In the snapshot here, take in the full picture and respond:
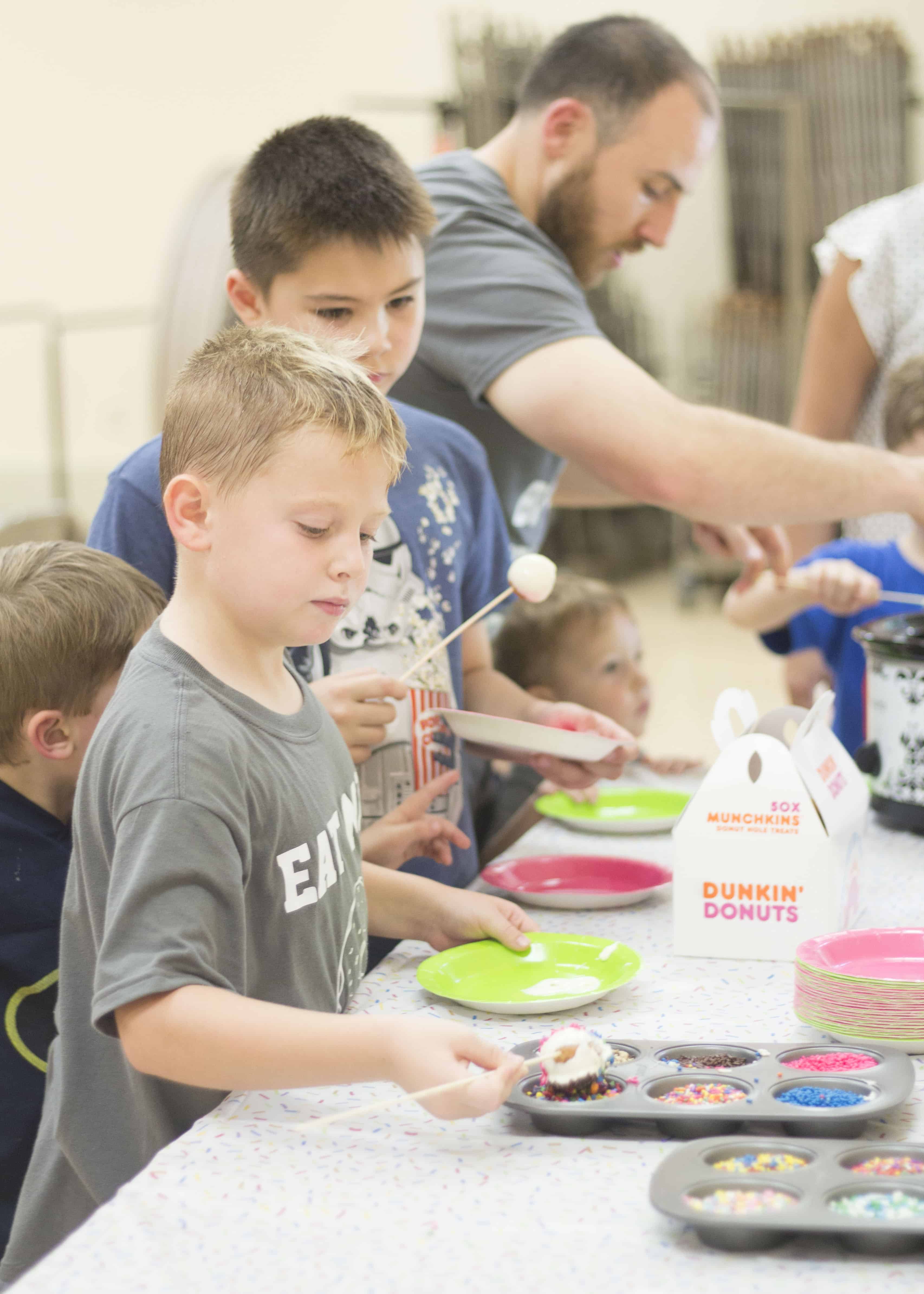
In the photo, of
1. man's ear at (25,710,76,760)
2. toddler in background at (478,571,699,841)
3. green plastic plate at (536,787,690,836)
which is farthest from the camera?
toddler in background at (478,571,699,841)

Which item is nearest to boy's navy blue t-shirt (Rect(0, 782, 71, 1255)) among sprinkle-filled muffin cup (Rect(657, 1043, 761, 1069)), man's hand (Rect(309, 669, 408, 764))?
man's hand (Rect(309, 669, 408, 764))

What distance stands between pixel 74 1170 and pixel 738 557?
4.32 feet

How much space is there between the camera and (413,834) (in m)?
1.19

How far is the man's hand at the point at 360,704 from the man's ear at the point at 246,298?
1.21ft

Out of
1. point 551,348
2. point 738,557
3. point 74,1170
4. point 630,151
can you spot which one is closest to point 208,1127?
point 74,1170

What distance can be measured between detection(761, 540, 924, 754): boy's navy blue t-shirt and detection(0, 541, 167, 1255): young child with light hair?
1138 mm

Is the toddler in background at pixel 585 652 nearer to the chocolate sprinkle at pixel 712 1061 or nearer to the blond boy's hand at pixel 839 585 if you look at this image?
the blond boy's hand at pixel 839 585

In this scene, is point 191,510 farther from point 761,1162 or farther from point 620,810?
point 620,810

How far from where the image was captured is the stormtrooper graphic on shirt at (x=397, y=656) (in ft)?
4.17

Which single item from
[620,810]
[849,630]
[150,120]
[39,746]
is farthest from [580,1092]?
[150,120]

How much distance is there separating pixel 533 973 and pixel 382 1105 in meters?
0.31

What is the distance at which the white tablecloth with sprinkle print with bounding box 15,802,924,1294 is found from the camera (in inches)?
24.5

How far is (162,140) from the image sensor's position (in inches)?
251

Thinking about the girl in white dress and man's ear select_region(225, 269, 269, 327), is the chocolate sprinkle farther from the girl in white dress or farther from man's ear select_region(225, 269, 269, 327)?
the girl in white dress
